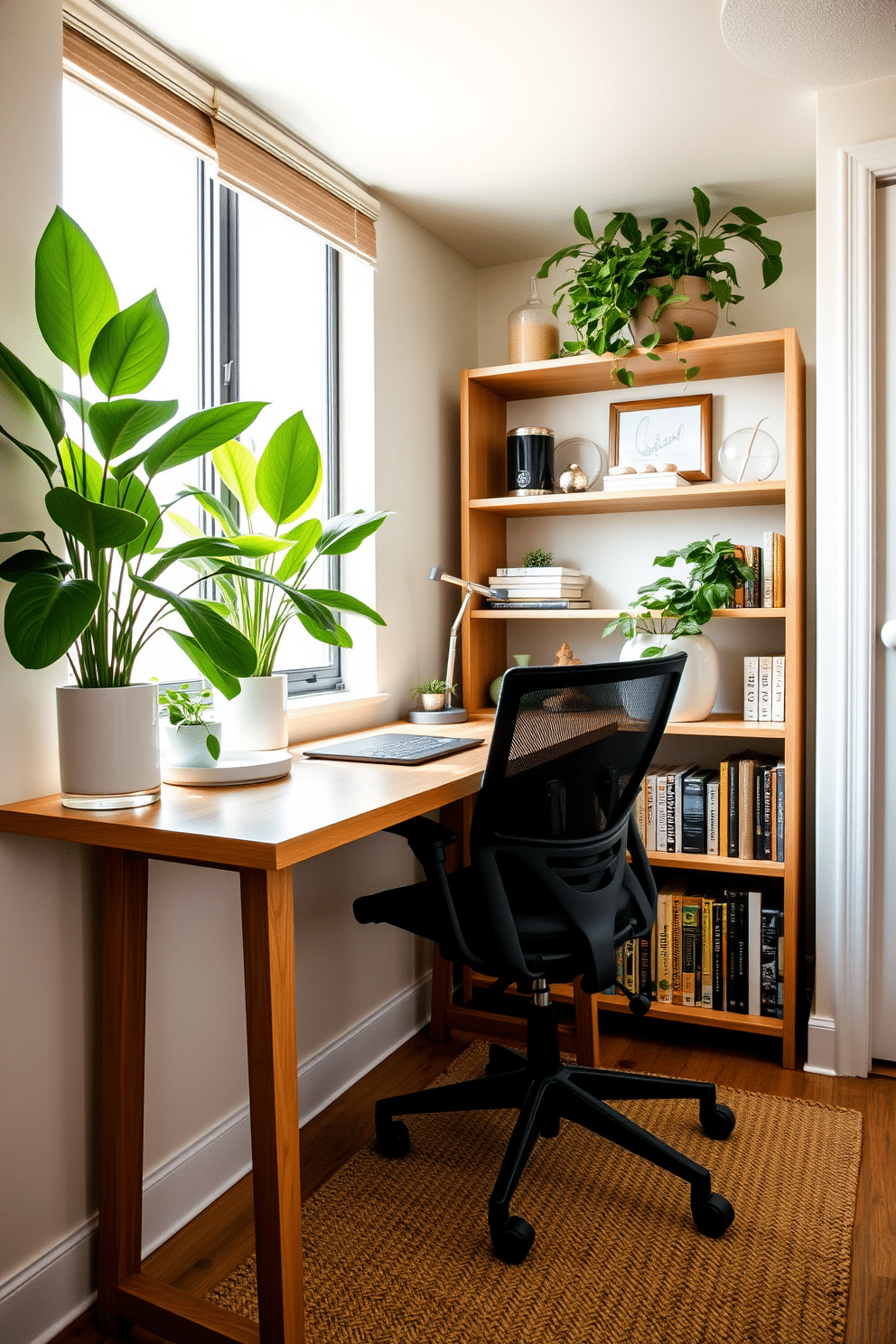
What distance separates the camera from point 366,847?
2.56 metres

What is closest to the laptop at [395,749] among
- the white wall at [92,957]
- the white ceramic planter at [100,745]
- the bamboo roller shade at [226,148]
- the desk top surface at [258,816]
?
the desk top surface at [258,816]

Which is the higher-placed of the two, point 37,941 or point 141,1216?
point 37,941

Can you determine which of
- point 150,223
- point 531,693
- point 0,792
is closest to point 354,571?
point 150,223

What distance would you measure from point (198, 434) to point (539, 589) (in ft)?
4.86

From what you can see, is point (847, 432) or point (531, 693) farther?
point (847, 432)

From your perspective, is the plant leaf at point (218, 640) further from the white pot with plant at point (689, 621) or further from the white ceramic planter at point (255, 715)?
the white pot with plant at point (689, 621)

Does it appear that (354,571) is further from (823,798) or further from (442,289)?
(823,798)

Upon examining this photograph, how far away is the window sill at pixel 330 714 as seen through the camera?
7.70 feet

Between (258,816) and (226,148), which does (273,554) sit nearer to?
(258,816)

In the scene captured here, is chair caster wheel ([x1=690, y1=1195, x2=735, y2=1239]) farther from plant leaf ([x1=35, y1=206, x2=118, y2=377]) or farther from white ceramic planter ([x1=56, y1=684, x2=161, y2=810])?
plant leaf ([x1=35, y1=206, x2=118, y2=377])

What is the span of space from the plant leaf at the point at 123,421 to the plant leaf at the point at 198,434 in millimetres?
29

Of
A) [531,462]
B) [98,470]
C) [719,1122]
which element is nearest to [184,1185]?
[719,1122]

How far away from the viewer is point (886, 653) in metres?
2.32

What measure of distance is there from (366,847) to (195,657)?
1182mm
